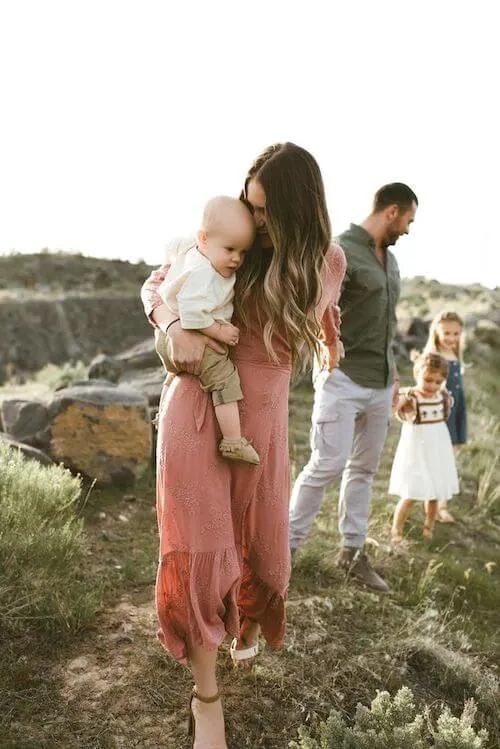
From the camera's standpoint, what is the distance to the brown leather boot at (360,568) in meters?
4.46

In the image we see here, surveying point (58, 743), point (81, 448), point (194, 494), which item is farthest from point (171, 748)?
point (81, 448)

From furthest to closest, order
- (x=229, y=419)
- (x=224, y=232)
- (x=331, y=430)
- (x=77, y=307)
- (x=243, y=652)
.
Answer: (x=77, y=307) → (x=331, y=430) → (x=243, y=652) → (x=229, y=419) → (x=224, y=232)

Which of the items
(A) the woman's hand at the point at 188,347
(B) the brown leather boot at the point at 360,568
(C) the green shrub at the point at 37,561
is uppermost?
(A) the woman's hand at the point at 188,347

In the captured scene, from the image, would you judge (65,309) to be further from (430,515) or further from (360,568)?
(360,568)

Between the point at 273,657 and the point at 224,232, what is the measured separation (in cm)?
221

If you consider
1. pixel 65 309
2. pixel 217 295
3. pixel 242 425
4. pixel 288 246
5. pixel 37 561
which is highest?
pixel 288 246

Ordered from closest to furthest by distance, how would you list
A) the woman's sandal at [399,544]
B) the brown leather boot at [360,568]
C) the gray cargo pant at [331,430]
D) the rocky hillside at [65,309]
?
the gray cargo pant at [331,430]
the brown leather boot at [360,568]
the woman's sandal at [399,544]
the rocky hillside at [65,309]

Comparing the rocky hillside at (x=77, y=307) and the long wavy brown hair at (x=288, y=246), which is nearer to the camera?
the long wavy brown hair at (x=288, y=246)

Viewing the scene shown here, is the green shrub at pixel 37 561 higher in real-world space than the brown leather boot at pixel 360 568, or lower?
higher

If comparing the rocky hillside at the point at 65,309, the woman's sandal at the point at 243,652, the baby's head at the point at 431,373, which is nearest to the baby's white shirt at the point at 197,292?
the woman's sandal at the point at 243,652

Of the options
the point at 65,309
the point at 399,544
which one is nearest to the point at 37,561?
the point at 399,544

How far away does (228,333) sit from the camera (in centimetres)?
251

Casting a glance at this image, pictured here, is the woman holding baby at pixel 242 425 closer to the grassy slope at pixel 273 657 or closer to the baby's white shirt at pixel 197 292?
the baby's white shirt at pixel 197 292

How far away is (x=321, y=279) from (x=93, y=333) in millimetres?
25123
